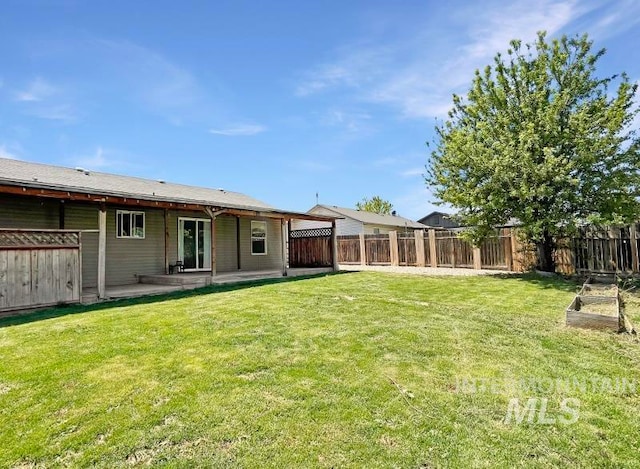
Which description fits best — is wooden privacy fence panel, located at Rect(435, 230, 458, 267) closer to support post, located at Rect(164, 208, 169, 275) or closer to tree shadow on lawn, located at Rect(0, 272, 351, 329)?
tree shadow on lawn, located at Rect(0, 272, 351, 329)

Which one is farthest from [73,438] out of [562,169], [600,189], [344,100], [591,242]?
[591,242]

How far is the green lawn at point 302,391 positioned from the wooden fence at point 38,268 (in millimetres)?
1041

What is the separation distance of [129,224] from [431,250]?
496 inches

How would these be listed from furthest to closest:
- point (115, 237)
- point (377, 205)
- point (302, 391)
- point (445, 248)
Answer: point (377, 205)
point (445, 248)
point (115, 237)
point (302, 391)

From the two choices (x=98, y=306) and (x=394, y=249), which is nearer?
(x=98, y=306)

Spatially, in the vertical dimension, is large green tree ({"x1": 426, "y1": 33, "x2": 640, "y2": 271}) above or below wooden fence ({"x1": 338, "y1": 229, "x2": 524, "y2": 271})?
above

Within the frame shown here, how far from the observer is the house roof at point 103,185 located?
7762 millimetres

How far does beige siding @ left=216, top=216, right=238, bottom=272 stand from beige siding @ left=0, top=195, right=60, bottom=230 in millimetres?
5061

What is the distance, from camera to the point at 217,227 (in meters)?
13.2

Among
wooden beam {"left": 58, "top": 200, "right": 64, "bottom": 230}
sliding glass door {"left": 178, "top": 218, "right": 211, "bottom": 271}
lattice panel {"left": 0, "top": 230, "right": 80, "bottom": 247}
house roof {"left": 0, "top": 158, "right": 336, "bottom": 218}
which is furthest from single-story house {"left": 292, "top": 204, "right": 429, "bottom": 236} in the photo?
lattice panel {"left": 0, "top": 230, "right": 80, "bottom": 247}

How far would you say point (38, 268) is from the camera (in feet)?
22.7

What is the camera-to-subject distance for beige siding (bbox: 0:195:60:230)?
8.41 meters

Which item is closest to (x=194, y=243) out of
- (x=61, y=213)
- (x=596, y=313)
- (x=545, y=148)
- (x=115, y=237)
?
(x=115, y=237)

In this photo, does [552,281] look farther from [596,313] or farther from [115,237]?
[115,237]
